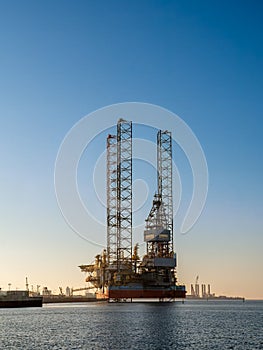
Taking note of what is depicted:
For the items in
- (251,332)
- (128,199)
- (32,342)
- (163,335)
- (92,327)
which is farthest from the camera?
Answer: (128,199)

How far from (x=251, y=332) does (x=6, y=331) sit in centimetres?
3851

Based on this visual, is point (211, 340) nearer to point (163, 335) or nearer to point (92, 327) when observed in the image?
point (163, 335)

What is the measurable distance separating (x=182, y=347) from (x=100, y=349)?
32.6ft

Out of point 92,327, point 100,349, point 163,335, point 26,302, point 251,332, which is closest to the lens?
point 100,349

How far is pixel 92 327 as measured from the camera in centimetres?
8969

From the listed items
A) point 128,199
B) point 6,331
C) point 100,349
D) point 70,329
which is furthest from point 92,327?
point 128,199

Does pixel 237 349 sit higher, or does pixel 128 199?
pixel 128 199

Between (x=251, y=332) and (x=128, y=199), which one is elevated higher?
(x=128, y=199)

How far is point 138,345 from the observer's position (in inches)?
2534

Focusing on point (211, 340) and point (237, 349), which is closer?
point (237, 349)

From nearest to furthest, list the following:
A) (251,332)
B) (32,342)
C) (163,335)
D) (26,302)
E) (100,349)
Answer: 1. (100,349)
2. (32,342)
3. (163,335)
4. (251,332)
5. (26,302)

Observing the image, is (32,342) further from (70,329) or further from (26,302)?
(26,302)

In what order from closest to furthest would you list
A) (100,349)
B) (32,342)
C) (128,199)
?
1. (100,349)
2. (32,342)
3. (128,199)

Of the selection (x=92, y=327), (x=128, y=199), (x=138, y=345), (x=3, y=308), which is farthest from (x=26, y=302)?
(x=138, y=345)
